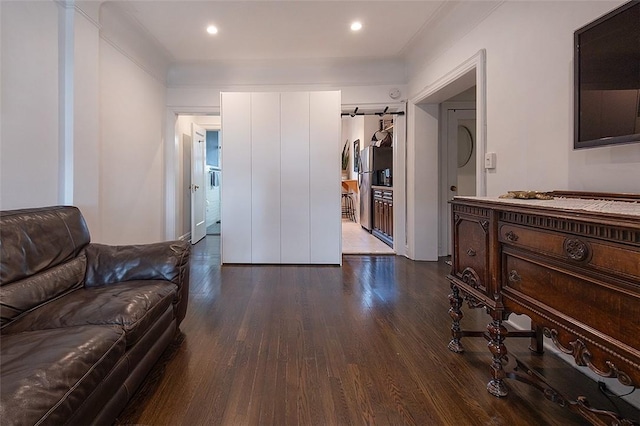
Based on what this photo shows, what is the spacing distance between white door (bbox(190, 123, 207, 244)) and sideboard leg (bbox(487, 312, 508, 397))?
17.4 ft

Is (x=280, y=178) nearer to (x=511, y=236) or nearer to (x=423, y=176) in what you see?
(x=423, y=176)

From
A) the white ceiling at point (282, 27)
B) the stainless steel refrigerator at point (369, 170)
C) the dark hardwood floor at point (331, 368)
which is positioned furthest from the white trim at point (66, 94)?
the stainless steel refrigerator at point (369, 170)

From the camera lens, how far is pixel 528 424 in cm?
138

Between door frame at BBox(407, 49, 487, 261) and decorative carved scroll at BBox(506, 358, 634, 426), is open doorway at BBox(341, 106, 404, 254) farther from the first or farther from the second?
decorative carved scroll at BBox(506, 358, 634, 426)

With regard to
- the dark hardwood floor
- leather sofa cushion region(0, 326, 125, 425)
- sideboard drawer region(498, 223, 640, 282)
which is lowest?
the dark hardwood floor

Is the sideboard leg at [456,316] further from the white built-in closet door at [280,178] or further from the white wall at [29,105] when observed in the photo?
the white wall at [29,105]

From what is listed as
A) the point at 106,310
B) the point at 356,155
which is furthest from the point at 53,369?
the point at 356,155

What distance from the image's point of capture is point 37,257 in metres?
1.67

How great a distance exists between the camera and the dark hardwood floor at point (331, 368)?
4.74 feet

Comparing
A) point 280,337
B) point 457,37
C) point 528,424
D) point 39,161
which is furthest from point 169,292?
point 457,37

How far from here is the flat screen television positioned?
1354 millimetres

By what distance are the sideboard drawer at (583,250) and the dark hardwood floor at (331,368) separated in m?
0.81

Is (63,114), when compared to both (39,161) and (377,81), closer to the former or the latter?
(39,161)

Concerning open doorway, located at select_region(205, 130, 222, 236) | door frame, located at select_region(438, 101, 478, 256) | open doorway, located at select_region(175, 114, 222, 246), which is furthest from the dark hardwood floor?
open doorway, located at select_region(205, 130, 222, 236)
